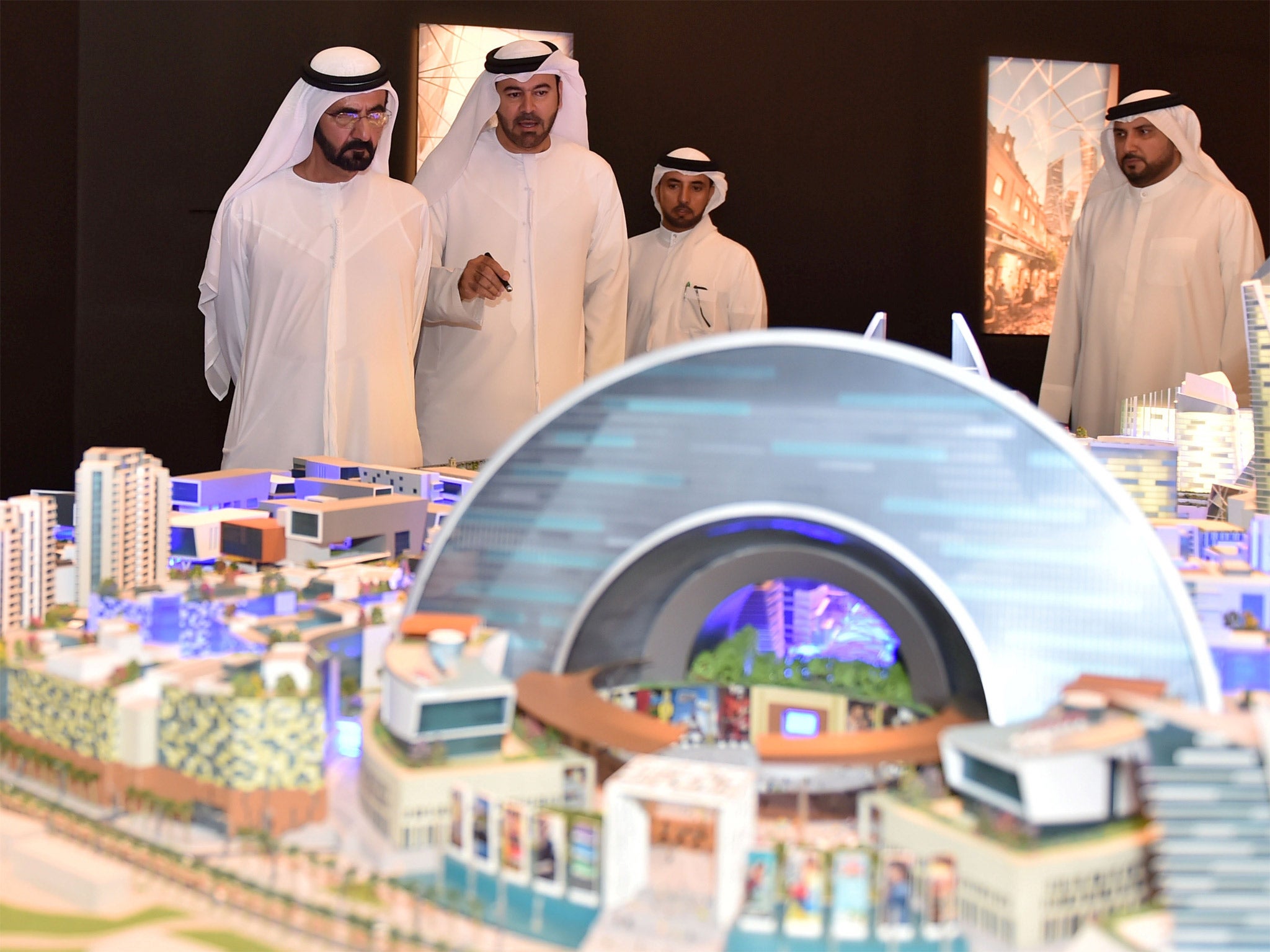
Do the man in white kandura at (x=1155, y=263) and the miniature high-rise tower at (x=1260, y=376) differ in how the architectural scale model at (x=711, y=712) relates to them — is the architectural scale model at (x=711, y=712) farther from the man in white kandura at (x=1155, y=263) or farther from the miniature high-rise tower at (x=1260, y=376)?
the man in white kandura at (x=1155, y=263)

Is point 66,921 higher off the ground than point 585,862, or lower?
lower

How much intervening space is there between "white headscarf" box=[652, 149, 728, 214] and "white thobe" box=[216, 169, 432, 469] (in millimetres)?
3357

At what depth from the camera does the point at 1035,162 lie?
11359 mm

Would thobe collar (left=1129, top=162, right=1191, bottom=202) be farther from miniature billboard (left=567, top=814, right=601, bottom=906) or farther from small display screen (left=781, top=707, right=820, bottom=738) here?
miniature billboard (left=567, top=814, right=601, bottom=906)

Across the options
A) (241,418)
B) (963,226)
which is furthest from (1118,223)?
(241,418)

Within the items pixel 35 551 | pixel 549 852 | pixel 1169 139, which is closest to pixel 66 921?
pixel 549 852

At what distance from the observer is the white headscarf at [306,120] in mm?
7059

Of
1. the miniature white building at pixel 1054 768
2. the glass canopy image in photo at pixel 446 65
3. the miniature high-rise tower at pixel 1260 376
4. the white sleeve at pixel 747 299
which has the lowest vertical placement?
the miniature white building at pixel 1054 768

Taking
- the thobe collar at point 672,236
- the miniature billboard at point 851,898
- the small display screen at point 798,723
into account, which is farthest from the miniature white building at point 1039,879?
the thobe collar at point 672,236

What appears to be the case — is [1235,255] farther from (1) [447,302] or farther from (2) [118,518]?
(2) [118,518]

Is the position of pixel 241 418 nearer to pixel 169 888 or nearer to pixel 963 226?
pixel 169 888

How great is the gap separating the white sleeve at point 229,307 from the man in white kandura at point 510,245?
114 centimetres

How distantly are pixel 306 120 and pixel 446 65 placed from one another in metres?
3.59

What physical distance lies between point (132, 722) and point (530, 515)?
1.18 meters
